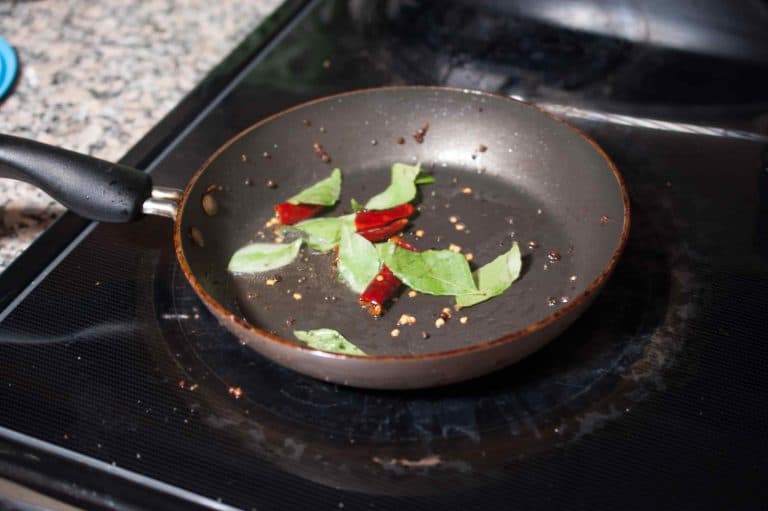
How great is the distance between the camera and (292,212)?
2.99 feet

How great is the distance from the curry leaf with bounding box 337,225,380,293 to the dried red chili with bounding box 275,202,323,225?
0.08 m

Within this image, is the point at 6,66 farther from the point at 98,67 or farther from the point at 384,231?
the point at 384,231

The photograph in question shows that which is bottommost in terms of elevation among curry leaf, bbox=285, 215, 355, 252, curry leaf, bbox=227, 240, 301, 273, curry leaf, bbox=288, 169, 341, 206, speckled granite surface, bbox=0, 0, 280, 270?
curry leaf, bbox=227, 240, 301, 273

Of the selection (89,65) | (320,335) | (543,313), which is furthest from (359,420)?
(89,65)

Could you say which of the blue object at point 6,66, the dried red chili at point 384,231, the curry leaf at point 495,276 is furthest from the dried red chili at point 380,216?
the blue object at point 6,66

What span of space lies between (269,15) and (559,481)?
0.96 metres

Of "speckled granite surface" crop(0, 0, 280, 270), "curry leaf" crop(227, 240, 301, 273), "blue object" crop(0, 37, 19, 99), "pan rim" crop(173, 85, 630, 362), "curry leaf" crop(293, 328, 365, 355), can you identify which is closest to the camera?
"pan rim" crop(173, 85, 630, 362)

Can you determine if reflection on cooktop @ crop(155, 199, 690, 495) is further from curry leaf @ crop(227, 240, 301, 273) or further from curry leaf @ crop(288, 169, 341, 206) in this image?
curry leaf @ crop(288, 169, 341, 206)

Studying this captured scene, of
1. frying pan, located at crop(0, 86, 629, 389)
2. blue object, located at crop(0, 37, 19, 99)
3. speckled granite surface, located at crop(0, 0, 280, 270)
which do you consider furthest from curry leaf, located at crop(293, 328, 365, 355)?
blue object, located at crop(0, 37, 19, 99)

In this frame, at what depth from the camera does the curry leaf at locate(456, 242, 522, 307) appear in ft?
2.61

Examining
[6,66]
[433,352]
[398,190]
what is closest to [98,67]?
[6,66]

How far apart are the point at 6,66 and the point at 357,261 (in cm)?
73

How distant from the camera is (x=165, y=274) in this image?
86cm

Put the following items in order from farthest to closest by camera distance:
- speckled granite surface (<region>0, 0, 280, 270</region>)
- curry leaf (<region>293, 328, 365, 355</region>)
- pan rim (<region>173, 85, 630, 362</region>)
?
speckled granite surface (<region>0, 0, 280, 270</region>), curry leaf (<region>293, 328, 365, 355</region>), pan rim (<region>173, 85, 630, 362</region>)
